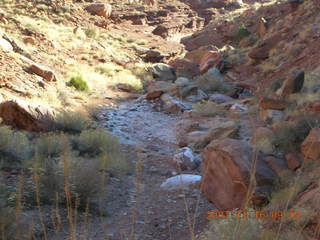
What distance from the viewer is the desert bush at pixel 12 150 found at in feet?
21.9

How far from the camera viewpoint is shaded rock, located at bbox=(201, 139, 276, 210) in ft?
17.4

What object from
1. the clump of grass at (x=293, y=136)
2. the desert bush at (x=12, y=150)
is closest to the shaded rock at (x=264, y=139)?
the clump of grass at (x=293, y=136)

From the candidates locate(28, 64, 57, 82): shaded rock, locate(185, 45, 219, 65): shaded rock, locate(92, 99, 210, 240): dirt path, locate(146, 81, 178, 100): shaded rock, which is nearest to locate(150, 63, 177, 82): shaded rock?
locate(185, 45, 219, 65): shaded rock

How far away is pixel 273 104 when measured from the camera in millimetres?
10281

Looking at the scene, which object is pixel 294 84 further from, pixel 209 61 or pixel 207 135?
pixel 209 61

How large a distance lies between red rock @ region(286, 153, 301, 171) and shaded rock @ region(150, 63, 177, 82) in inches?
551

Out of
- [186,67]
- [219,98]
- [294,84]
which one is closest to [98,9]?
[186,67]

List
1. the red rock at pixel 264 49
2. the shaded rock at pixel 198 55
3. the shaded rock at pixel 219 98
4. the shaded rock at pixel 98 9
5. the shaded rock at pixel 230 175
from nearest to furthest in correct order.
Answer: the shaded rock at pixel 230 175 → the shaded rock at pixel 219 98 → the red rock at pixel 264 49 → the shaded rock at pixel 198 55 → the shaded rock at pixel 98 9

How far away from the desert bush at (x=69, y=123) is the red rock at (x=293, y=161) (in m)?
5.22

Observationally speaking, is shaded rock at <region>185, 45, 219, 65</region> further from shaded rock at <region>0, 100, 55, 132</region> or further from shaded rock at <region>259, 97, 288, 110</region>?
shaded rock at <region>0, 100, 55, 132</region>

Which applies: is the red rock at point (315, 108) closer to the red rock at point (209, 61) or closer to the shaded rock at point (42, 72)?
the shaded rock at point (42, 72)

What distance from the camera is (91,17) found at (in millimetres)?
32156

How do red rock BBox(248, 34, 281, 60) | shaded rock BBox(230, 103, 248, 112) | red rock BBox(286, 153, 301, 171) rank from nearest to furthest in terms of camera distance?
red rock BBox(286, 153, 301, 171) < shaded rock BBox(230, 103, 248, 112) < red rock BBox(248, 34, 281, 60)

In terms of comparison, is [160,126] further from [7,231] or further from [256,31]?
[256,31]
